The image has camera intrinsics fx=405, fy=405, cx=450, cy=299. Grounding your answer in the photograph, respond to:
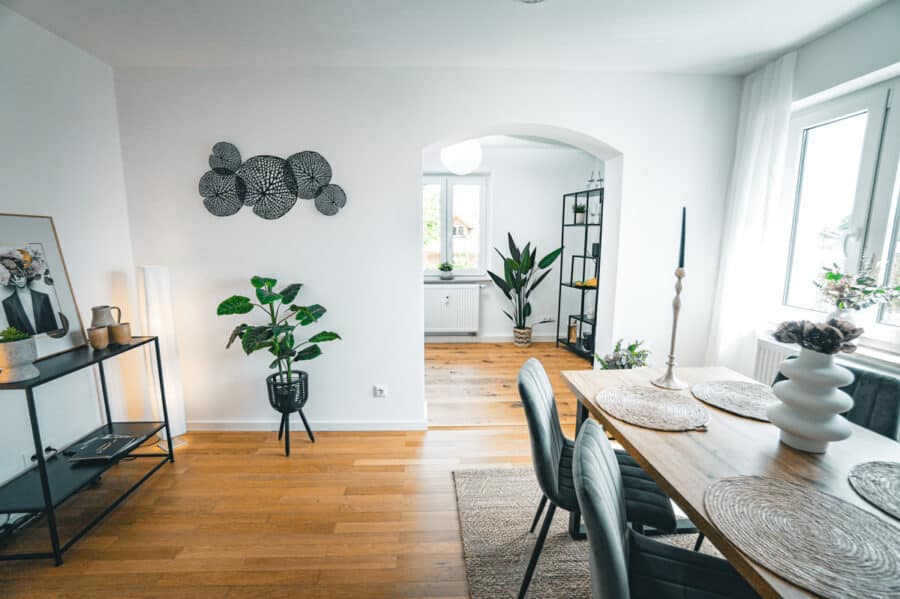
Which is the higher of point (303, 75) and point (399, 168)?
point (303, 75)

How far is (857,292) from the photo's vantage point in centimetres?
194

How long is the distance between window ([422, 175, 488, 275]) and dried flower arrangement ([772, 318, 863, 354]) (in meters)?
4.23

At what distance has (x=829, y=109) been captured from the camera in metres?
2.34

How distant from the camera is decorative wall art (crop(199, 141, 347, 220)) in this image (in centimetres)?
264

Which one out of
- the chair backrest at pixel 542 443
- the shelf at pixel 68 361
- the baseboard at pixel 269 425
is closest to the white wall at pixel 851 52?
the chair backrest at pixel 542 443

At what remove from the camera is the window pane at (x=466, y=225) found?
521cm

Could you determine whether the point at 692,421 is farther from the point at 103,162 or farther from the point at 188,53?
the point at 103,162

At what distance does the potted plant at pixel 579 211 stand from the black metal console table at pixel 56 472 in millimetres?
4159

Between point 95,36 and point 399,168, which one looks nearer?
point 95,36

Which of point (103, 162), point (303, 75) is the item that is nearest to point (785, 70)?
point (303, 75)

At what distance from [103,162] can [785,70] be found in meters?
4.11

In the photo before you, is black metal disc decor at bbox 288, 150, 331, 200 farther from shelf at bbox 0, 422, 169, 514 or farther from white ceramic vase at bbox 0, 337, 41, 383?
shelf at bbox 0, 422, 169, 514

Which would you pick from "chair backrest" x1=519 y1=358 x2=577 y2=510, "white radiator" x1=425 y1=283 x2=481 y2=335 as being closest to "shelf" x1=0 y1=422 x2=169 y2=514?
"chair backrest" x1=519 y1=358 x2=577 y2=510

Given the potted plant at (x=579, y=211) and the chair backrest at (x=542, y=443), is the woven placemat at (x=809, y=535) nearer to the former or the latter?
the chair backrest at (x=542, y=443)
